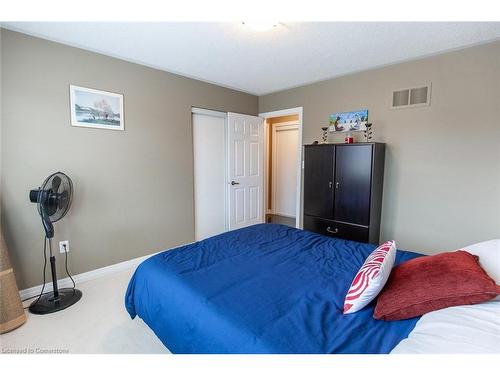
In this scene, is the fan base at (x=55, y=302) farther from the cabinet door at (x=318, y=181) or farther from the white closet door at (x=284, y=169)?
the white closet door at (x=284, y=169)

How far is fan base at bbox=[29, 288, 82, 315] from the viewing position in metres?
2.04

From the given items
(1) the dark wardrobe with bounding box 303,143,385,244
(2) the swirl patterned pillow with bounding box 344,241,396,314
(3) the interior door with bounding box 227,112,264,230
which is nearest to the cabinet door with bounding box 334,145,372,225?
(1) the dark wardrobe with bounding box 303,143,385,244

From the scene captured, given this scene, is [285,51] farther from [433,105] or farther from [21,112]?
[21,112]

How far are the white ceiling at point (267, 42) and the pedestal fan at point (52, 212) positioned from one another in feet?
4.22

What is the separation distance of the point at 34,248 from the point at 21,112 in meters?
1.21

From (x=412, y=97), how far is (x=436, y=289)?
240 centimetres

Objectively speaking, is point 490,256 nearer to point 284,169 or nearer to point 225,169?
point 225,169

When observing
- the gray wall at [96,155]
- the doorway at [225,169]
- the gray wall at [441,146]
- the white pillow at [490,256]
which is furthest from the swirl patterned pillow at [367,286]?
the doorway at [225,169]

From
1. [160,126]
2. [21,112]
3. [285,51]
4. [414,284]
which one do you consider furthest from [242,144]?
[414,284]

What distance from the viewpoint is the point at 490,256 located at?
121 centimetres

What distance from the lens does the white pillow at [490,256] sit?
44.1 inches

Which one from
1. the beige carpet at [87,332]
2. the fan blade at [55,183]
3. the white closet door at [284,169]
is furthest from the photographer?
the white closet door at [284,169]

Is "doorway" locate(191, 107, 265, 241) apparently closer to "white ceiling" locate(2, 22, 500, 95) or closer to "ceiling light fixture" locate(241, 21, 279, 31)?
"white ceiling" locate(2, 22, 500, 95)

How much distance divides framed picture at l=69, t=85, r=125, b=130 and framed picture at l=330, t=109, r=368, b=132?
258 centimetres
